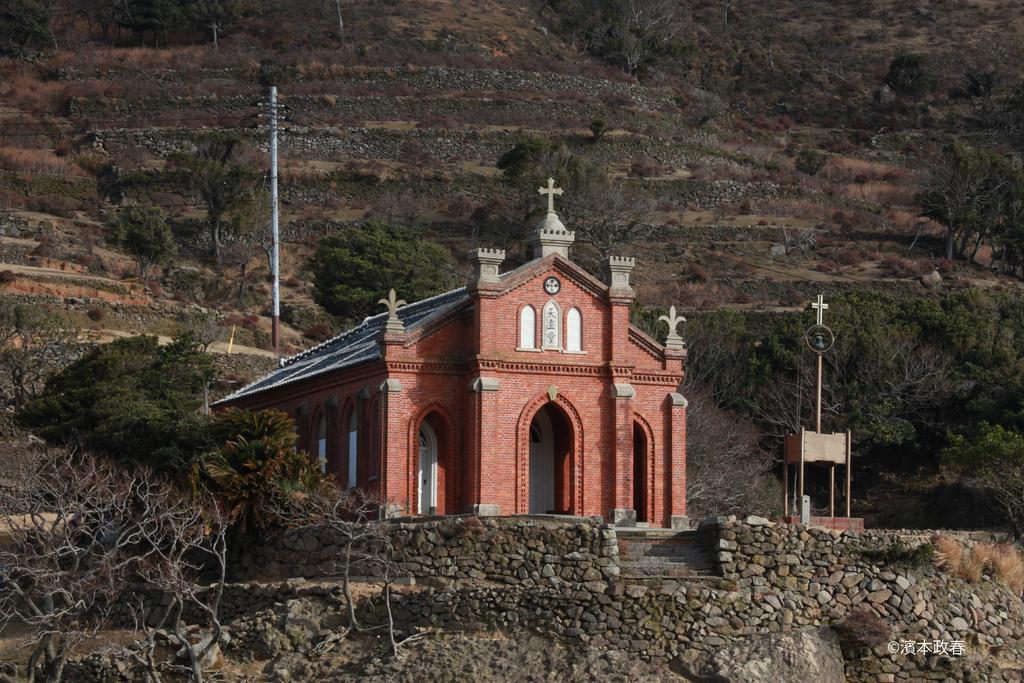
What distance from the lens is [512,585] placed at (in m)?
42.6

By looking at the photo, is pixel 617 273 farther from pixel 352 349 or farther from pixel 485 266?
pixel 352 349

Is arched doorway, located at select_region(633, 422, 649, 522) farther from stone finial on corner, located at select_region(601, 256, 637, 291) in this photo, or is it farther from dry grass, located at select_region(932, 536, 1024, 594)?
dry grass, located at select_region(932, 536, 1024, 594)

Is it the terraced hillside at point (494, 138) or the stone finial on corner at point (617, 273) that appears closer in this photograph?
the stone finial on corner at point (617, 273)

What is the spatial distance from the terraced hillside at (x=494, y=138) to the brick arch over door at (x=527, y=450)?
847 inches

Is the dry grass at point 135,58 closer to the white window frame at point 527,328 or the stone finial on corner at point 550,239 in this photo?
the stone finial on corner at point 550,239

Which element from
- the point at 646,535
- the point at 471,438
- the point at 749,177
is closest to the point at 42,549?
the point at 471,438

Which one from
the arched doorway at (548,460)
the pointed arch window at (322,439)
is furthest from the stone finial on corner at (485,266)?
the pointed arch window at (322,439)

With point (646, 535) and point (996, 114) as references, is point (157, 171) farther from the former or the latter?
point (646, 535)

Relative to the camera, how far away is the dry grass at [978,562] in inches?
1752

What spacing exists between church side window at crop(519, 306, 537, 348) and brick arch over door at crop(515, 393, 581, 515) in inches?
54.0

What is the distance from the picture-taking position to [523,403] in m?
48.8

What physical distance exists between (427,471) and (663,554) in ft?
23.9

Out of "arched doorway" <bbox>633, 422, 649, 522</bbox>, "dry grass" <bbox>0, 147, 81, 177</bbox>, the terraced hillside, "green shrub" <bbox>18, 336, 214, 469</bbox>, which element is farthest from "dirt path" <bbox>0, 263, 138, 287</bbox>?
"arched doorway" <bbox>633, 422, 649, 522</bbox>

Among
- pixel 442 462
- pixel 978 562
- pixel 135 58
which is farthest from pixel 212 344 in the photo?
pixel 135 58
